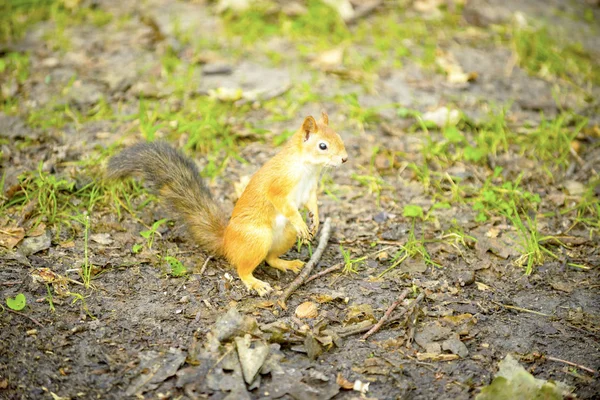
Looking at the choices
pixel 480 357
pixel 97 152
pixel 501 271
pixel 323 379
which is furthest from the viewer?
pixel 97 152

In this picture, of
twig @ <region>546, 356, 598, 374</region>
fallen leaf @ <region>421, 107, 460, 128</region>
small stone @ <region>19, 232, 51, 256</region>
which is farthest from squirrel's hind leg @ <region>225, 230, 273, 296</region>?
fallen leaf @ <region>421, 107, 460, 128</region>

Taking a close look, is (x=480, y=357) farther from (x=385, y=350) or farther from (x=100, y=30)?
(x=100, y=30)

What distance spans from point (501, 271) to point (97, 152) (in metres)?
2.45

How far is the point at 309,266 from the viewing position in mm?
2838

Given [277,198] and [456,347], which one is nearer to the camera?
[456,347]

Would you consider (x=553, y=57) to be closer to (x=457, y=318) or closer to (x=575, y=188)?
(x=575, y=188)

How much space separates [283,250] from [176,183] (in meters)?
0.61

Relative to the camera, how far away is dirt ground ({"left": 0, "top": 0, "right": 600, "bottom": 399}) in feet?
Answer: 7.38

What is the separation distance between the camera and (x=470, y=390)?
2.20 meters

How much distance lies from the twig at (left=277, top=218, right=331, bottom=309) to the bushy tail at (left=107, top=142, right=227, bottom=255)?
394 mm

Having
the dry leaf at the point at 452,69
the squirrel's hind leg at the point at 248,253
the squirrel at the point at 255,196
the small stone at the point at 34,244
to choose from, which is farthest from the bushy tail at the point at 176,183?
the dry leaf at the point at 452,69

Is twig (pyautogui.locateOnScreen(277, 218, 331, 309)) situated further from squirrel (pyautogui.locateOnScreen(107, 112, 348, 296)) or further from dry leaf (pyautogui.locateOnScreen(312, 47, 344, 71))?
dry leaf (pyautogui.locateOnScreen(312, 47, 344, 71))

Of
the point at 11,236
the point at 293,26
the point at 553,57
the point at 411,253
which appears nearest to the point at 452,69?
the point at 553,57

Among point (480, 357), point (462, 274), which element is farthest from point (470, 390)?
point (462, 274)
